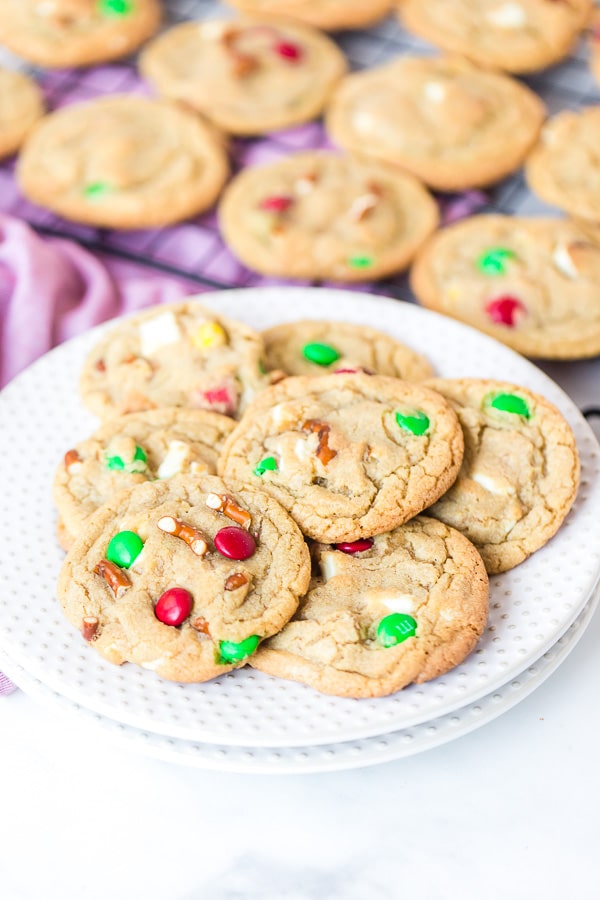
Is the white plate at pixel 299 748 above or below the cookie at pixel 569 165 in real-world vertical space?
below

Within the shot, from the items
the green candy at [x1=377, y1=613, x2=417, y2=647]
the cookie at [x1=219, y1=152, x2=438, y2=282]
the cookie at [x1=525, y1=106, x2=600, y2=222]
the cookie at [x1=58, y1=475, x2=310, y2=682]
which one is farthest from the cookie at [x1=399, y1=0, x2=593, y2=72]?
the green candy at [x1=377, y1=613, x2=417, y2=647]

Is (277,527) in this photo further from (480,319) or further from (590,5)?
(590,5)

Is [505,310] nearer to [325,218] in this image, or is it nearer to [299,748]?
[325,218]

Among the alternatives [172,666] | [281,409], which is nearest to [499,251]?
[281,409]

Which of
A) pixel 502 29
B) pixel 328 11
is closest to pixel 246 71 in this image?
pixel 328 11

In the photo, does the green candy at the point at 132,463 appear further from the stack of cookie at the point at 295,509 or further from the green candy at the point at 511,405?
the green candy at the point at 511,405

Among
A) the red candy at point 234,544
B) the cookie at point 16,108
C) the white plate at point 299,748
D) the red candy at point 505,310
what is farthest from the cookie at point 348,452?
the cookie at point 16,108

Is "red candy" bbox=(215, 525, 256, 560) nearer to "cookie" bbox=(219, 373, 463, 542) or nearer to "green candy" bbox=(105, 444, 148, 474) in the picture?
"cookie" bbox=(219, 373, 463, 542)
